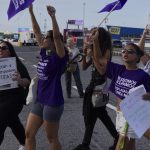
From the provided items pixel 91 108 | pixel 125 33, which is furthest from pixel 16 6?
pixel 125 33

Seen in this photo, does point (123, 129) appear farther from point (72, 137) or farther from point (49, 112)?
point (72, 137)

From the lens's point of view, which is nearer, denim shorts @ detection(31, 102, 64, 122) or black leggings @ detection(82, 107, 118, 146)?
denim shorts @ detection(31, 102, 64, 122)

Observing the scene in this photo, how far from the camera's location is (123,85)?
4.84 metres

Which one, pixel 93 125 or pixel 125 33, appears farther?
pixel 125 33

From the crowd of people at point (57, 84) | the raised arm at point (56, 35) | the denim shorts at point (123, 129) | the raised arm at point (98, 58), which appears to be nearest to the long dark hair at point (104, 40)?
the crowd of people at point (57, 84)

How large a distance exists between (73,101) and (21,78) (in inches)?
215

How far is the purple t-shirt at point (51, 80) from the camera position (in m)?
5.12

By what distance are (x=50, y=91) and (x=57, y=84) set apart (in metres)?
0.12

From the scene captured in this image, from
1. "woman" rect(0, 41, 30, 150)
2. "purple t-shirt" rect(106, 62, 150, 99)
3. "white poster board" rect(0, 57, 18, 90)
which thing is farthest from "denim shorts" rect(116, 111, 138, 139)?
"white poster board" rect(0, 57, 18, 90)

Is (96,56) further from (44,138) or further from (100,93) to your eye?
(44,138)

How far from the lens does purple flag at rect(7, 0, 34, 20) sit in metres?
5.80

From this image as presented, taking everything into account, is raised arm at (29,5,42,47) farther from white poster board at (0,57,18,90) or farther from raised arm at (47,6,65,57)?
raised arm at (47,6,65,57)

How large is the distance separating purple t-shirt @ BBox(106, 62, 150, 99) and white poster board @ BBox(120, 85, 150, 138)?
303 mm

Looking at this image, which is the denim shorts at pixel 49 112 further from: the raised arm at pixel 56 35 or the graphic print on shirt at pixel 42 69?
the raised arm at pixel 56 35
